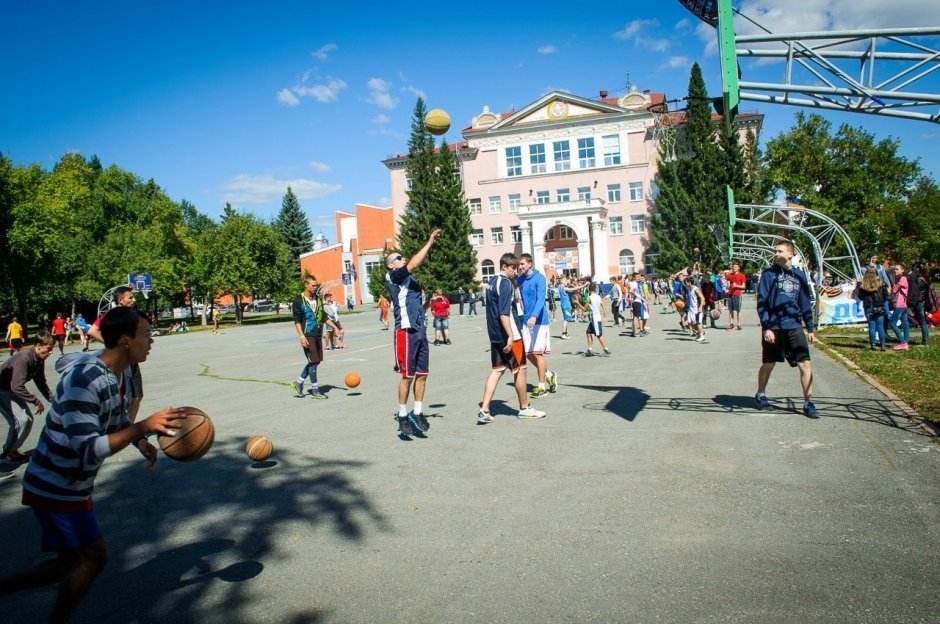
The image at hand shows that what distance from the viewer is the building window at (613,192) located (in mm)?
60250

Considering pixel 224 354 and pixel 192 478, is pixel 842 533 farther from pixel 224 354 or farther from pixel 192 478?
pixel 224 354

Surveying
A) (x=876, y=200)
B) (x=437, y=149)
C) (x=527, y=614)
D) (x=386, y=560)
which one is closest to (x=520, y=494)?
(x=386, y=560)

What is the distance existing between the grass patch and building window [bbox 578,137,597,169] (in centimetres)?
4682

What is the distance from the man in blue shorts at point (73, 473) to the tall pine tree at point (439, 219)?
54.3m

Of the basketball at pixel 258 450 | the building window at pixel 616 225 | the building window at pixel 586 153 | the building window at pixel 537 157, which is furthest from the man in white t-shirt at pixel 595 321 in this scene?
the building window at pixel 537 157

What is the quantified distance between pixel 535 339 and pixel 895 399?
487 centimetres

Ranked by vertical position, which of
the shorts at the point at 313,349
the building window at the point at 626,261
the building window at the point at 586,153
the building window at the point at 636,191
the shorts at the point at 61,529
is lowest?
the shorts at the point at 61,529

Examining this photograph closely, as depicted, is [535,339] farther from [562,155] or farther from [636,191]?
[562,155]

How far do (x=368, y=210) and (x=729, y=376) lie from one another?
69453 mm

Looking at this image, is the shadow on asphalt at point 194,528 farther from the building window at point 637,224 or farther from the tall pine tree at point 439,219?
the building window at point 637,224

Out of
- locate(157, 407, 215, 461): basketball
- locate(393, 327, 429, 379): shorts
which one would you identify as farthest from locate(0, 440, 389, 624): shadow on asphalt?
locate(393, 327, 429, 379): shorts

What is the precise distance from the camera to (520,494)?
5281mm

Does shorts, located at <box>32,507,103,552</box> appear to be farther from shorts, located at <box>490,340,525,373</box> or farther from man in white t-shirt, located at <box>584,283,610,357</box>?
man in white t-shirt, located at <box>584,283,610,357</box>

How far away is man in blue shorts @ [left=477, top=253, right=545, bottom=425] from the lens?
8.17 m
